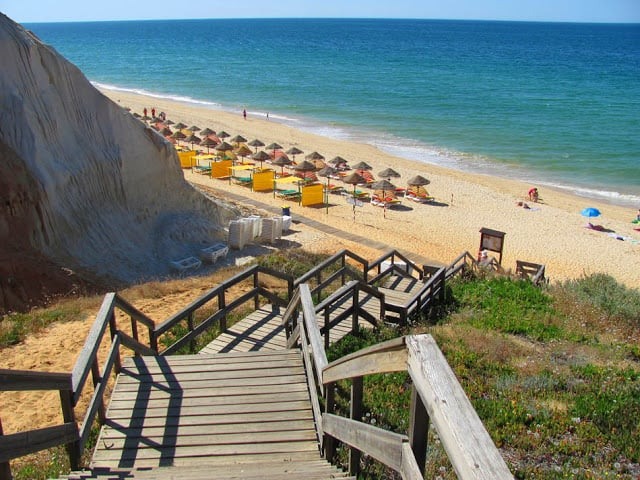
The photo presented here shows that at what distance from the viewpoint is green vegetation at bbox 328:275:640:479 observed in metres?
5.20

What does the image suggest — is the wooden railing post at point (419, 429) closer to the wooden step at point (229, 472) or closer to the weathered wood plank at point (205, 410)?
the wooden step at point (229, 472)

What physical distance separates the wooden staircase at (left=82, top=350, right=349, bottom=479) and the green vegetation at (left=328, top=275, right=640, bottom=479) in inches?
21.6

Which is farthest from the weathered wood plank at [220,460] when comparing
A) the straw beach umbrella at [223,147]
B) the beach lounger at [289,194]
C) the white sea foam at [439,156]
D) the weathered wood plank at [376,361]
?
the white sea foam at [439,156]

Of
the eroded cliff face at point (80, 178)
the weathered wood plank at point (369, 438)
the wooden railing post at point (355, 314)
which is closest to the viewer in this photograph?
the weathered wood plank at point (369, 438)

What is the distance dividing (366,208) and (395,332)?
1992cm

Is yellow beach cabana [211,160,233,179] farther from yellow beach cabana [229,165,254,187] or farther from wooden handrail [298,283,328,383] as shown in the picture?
wooden handrail [298,283,328,383]

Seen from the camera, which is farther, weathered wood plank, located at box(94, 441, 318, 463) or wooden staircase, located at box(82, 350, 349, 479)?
weathered wood plank, located at box(94, 441, 318, 463)

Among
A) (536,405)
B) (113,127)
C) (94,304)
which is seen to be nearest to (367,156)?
(113,127)

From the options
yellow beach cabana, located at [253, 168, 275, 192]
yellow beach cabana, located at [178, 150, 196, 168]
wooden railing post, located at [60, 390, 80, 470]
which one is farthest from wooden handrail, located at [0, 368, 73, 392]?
yellow beach cabana, located at [178, 150, 196, 168]

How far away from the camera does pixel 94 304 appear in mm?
10516

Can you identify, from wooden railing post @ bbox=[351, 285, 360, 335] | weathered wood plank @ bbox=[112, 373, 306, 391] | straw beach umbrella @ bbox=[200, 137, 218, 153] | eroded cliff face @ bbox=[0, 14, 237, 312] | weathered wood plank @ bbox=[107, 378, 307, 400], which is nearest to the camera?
weathered wood plank @ bbox=[107, 378, 307, 400]

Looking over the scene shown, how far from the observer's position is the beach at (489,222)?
22.7 metres

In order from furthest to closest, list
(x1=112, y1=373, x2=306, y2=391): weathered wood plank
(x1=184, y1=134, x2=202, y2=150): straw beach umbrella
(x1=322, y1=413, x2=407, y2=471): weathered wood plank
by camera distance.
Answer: (x1=184, y1=134, x2=202, y2=150): straw beach umbrella < (x1=112, y1=373, x2=306, y2=391): weathered wood plank < (x1=322, y1=413, x2=407, y2=471): weathered wood plank

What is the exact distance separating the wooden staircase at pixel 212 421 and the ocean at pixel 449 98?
32.3 meters
